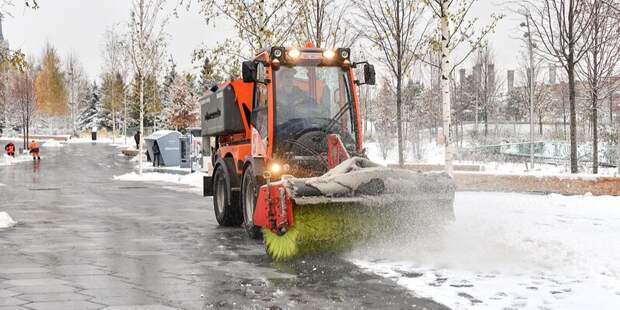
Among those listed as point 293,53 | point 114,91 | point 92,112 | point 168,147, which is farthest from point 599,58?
point 92,112

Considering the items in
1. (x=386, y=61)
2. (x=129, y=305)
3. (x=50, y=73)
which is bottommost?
(x=129, y=305)

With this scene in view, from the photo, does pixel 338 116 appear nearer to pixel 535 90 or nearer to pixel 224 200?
pixel 224 200

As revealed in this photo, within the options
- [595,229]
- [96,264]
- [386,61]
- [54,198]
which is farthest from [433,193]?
[386,61]

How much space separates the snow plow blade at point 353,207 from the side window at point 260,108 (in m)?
1.83

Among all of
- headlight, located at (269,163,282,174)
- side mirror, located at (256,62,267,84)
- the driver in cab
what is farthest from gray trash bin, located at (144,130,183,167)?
headlight, located at (269,163,282,174)

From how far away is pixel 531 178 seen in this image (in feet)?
57.2

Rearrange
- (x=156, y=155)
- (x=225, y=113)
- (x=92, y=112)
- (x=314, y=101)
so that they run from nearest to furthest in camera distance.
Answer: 1. (x=314, y=101)
2. (x=225, y=113)
3. (x=156, y=155)
4. (x=92, y=112)

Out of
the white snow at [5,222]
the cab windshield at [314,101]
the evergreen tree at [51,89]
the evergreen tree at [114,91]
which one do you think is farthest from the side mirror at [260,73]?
the evergreen tree at [51,89]

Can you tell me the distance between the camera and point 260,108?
10.5 m

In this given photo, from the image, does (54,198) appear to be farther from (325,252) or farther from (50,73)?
(50,73)

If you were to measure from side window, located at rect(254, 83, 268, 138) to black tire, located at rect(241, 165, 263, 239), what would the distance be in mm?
648

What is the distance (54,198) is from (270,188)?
1215 centimetres

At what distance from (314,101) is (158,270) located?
374 cm

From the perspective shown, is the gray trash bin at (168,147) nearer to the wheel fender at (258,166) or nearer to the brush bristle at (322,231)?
the wheel fender at (258,166)
